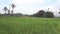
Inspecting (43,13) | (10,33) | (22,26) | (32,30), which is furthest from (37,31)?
(43,13)

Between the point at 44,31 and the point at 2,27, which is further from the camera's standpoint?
the point at 44,31

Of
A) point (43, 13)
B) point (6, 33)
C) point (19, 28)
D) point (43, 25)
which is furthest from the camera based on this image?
point (43, 13)

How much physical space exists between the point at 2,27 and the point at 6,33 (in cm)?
97

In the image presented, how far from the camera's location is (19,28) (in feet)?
47.2

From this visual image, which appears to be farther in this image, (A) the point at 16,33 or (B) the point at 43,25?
(B) the point at 43,25

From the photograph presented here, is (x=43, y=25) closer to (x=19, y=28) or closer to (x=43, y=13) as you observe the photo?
(x=19, y=28)

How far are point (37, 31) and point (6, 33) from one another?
8.97 feet

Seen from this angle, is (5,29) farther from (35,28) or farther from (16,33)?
(35,28)

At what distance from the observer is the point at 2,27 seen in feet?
45.9

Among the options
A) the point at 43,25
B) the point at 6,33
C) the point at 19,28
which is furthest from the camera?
the point at 43,25

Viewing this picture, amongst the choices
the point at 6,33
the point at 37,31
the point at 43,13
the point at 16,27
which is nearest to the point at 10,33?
the point at 6,33

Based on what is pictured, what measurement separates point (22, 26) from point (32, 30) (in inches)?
37.4

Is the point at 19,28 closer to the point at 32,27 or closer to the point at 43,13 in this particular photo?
the point at 32,27

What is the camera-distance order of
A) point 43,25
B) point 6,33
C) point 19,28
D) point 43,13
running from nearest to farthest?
point 6,33 → point 19,28 → point 43,25 → point 43,13
